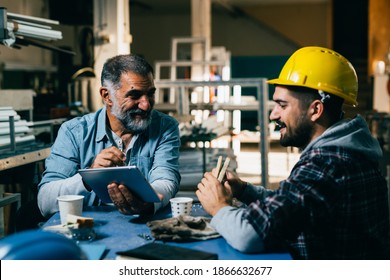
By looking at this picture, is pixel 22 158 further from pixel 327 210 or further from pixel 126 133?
pixel 327 210

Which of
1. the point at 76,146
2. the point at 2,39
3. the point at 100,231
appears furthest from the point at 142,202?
the point at 2,39

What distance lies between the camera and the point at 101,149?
2.39 metres

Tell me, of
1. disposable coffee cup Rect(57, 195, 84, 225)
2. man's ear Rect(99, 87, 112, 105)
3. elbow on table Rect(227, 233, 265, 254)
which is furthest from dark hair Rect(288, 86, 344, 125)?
man's ear Rect(99, 87, 112, 105)

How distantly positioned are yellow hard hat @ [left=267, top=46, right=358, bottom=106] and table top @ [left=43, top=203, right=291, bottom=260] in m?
0.59

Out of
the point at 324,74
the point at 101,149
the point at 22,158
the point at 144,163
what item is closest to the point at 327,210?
the point at 324,74

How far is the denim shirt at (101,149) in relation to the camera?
2248 mm

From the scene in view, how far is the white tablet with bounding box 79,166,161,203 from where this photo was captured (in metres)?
1.74

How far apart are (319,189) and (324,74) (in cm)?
46

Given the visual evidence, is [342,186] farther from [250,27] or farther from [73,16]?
[250,27]

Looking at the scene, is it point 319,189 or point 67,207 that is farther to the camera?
point 67,207

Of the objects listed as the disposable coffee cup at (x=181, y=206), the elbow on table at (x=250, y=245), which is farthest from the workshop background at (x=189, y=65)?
the elbow on table at (x=250, y=245)

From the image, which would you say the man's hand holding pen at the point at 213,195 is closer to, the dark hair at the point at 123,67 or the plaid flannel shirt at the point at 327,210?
the plaid flannel shirt at the point at 327,210

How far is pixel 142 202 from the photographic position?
1897 millimetres

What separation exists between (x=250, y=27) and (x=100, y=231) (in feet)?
44.5
